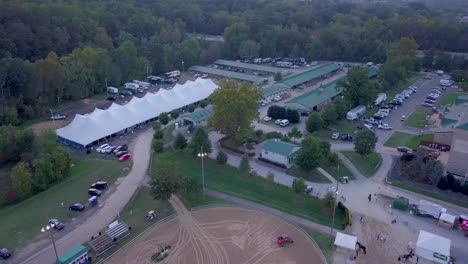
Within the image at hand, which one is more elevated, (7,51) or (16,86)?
(7,51)

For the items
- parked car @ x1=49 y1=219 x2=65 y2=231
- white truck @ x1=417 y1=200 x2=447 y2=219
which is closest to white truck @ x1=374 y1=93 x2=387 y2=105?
white truck @ x1=417 y1=200 x2=447 y2=219

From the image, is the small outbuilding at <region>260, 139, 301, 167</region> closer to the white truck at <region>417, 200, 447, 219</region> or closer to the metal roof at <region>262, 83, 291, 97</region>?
the white truck at <region>417, 200, 447, 219</region>

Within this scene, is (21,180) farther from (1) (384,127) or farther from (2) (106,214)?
(1) (384,127)

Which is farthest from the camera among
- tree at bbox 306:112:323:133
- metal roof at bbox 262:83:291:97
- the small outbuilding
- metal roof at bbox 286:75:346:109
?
metal roof at bbox 262:83:291:97

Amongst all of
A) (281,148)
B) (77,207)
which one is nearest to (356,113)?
(281,148)

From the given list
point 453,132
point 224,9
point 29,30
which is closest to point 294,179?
point 453,132

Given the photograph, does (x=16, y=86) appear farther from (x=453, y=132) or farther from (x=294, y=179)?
(x=453, y=132)
